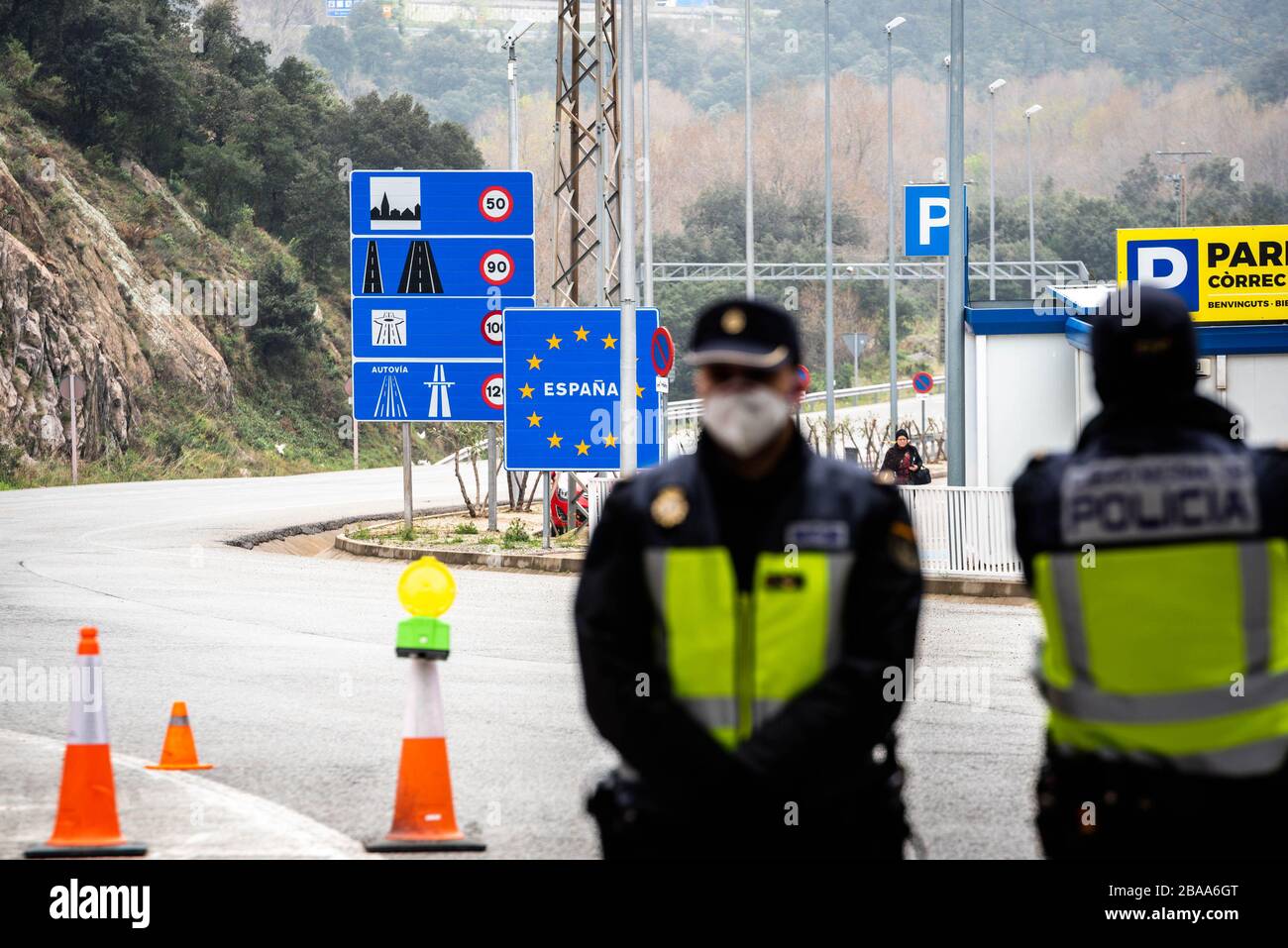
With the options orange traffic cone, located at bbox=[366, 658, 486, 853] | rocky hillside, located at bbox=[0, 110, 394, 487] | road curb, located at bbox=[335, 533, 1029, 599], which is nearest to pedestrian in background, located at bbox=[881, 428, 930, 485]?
road curb, located at bbox=[335, 533, 1029, 599]

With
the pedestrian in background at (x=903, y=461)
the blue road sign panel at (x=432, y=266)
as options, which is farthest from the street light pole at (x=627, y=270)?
the pedestrian in background at (x=903, y=461)

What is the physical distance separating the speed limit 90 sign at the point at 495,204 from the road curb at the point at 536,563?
183 inches

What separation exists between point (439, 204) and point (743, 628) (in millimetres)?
21730

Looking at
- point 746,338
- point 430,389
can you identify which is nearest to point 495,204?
point 430,389

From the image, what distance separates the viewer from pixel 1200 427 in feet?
11.2

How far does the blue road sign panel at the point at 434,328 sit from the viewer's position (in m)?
24.3

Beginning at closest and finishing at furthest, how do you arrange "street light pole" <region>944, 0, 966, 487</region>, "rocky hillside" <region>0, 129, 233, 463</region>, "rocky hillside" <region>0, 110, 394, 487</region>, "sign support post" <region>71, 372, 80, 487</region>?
"street light pole" <region>944, 0, 966, 487</region> → "sign support post" <region>71, 372, 80, 487</region> → "rocky hillside" <region>0, 129, 233, 463</region> → "rocky hillside" <region>0, 110, 394, 487</region>

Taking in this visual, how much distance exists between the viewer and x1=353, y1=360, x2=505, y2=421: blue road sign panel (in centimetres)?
2433

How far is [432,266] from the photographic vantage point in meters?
24.4

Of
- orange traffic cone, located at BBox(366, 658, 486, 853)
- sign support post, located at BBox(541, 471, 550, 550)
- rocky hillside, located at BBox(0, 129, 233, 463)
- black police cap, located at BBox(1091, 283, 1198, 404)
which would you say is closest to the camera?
black police cap, located at BBox(1091, 283, 1198, 404)

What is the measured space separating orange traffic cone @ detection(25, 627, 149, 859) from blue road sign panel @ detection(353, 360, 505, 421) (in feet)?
57.8

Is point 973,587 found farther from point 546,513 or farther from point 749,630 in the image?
point 749,630

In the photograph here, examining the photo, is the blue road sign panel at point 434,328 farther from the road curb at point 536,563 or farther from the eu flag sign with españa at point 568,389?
the road curb at point 536,563

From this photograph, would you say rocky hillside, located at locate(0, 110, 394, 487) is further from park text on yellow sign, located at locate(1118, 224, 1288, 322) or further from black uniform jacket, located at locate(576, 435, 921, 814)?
black uniform jacket, located at locate(576, 435, 921, 814)
